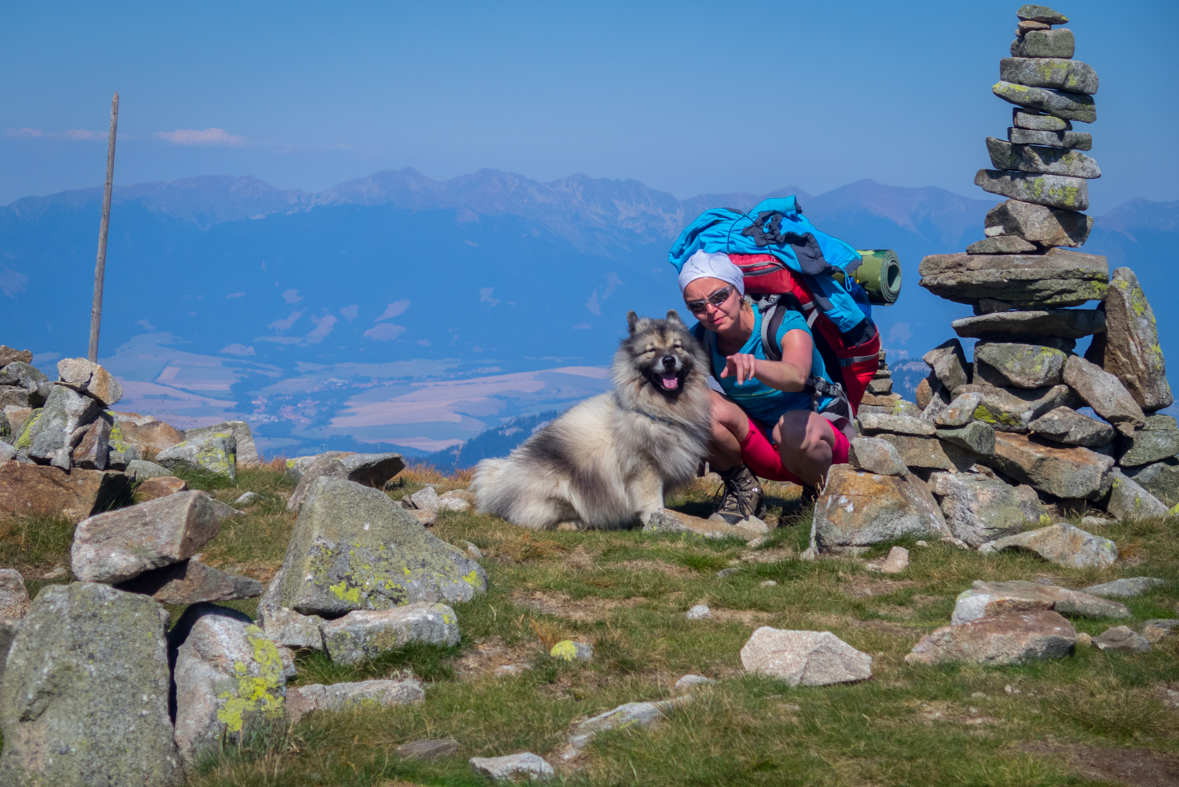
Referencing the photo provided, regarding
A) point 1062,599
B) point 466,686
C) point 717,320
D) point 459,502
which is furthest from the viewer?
point 459,502

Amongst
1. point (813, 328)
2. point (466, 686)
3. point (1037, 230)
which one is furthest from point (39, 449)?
point (1037, 230)

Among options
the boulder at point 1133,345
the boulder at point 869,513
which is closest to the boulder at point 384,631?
the boulder at point 869,513

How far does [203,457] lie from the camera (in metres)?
10.6

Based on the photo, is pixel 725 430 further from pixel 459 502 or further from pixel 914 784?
pixel 914 784

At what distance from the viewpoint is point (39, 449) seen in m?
7.89

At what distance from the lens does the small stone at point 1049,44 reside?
10.4 metres

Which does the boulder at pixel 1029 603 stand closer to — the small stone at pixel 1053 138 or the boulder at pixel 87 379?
the small stone at pixel 1053 138

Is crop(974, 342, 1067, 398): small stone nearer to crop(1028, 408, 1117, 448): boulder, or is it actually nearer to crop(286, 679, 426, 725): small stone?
A: crop(1028, 408, 1117, 448): boulder

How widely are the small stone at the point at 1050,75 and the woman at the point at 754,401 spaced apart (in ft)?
17.2

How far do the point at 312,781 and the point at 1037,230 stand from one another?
34.8ft

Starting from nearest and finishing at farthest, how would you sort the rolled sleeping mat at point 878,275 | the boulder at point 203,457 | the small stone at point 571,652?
the small stone at point 571,652
the rolled sleeping mat at point 878,275
the boulder at point 203,457

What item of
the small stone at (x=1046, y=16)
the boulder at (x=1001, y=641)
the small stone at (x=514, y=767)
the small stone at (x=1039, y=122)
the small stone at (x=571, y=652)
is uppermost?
the small stone at (x=1046, y=16)

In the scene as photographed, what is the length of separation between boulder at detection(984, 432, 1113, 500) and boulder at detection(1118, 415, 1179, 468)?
4.16 feet

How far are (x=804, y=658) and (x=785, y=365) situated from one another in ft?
11.0
